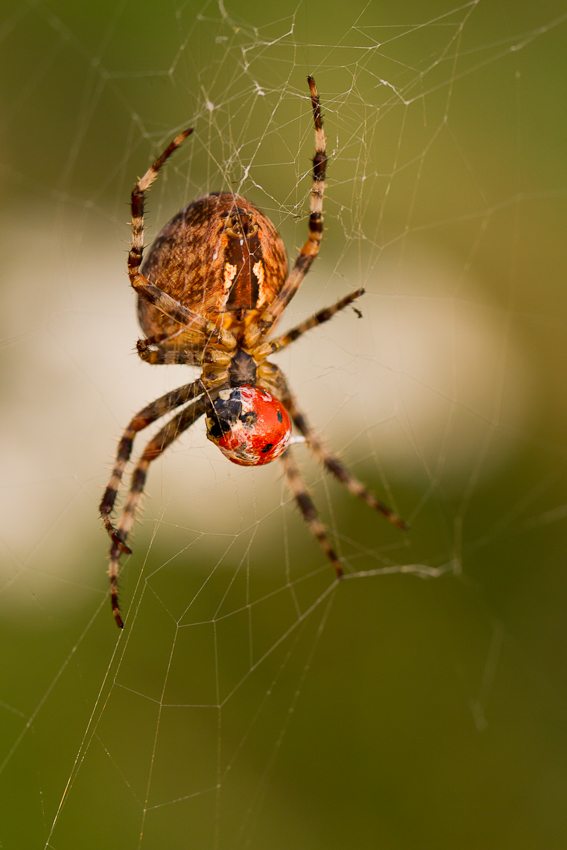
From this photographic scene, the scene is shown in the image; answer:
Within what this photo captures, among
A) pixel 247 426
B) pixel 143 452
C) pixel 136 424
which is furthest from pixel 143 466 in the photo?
pixel 247 426

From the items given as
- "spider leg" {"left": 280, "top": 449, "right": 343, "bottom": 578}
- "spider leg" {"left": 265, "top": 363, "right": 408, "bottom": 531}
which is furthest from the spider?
"spider leg" {"left": 280, "top": 449, "right": 343, "bottom": 578}

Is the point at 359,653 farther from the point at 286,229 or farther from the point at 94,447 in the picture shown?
the point at 286,229

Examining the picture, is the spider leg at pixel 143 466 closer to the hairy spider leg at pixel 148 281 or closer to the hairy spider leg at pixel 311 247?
the hairy spider leg at pixel 148 281

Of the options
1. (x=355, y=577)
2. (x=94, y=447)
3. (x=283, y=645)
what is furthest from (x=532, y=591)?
(x=94, y=447)

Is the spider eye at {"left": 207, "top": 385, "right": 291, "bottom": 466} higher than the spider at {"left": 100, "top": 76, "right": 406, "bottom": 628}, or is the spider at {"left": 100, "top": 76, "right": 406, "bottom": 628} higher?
the spider at {"left": 100, "top": 76, "right": 406, "bottom": 628}

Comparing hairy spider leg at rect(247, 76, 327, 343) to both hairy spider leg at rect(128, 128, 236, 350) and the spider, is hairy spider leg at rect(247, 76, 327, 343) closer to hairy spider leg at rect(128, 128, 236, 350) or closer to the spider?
the spider

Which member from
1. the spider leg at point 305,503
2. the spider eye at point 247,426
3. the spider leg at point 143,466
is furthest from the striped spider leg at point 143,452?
the spider leg at point 305,503
